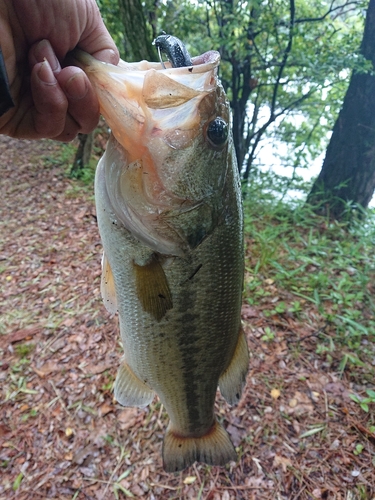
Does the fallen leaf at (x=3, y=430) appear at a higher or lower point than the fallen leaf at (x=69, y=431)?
lower

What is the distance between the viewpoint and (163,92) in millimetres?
1195

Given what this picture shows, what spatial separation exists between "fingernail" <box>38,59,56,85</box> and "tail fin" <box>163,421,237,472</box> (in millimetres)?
1861

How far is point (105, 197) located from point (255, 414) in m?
2.33

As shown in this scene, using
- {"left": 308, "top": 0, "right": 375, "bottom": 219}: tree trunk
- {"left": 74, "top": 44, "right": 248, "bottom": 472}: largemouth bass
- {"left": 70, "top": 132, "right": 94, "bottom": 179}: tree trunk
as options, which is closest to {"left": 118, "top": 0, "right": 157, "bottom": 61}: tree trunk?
{"left": 70, "top": 132, "right": 94, "bottom": 179}: tree trunk

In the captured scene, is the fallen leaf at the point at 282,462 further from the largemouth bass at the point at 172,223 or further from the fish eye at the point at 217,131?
the fish eye at the point at 217,131

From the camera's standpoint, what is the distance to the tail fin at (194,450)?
1977 mm

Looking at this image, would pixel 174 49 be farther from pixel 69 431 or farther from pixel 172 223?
pixel 69 431

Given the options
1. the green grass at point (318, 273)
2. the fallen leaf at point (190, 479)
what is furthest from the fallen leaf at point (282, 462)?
the green grass at point (318, 273)

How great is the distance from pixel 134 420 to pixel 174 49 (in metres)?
2.73

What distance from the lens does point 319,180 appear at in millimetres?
5570

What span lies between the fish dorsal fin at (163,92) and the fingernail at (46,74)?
383mm

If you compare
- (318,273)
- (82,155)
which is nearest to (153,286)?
(318,273)

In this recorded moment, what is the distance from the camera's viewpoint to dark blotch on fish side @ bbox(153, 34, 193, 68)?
1214mm

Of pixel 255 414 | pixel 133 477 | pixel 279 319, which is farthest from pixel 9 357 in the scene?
pixel 279 319
